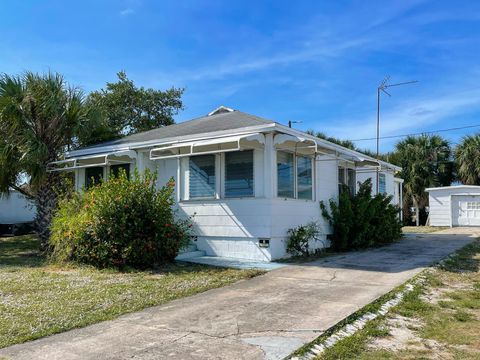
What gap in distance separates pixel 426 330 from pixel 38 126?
11101mm

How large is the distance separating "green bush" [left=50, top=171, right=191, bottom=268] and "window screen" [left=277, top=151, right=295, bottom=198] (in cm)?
272

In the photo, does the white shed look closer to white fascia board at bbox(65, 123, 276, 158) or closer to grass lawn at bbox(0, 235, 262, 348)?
white fascia board at bbox(65, 123, 276, 158)

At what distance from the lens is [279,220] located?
10656mm

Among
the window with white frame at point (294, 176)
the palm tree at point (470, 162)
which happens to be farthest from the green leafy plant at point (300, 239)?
the palm tree at point (470, 162)

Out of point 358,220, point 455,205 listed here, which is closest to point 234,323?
point 358,220

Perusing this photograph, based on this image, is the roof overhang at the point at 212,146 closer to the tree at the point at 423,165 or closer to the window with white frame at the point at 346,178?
the window with white frame at the point at 346,178

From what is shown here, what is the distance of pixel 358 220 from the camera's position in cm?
1312

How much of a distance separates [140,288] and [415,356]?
452 centimetres

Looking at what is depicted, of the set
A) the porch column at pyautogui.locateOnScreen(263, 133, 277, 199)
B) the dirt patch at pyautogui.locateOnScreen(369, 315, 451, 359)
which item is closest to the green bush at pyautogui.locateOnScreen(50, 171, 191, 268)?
the porch column at pyautogui.locateOnScreen(263, 133, 277, 199)

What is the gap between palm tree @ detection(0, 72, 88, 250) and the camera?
1198 centimetres

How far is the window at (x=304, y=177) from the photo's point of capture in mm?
11789

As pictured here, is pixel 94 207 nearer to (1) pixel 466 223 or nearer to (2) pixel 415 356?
(2) pixel 415 356

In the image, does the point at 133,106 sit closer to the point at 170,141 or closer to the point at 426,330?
the point at 170,141

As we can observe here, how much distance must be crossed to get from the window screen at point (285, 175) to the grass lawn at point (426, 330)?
4.29 m
